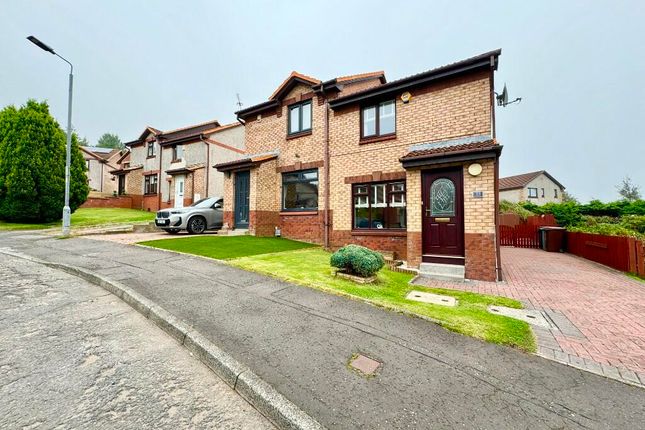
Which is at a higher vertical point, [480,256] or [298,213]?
[298,213]

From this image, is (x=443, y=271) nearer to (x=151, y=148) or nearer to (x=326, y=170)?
(x=326, y=170)

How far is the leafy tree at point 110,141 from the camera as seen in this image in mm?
76238

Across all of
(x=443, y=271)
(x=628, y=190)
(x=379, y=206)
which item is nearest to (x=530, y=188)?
(x=628, y=190)

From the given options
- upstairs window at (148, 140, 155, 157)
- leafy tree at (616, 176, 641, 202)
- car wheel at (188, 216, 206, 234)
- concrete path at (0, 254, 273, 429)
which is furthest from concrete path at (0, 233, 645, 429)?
leafy tree at (616, 176, 641, 202)

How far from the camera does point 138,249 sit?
9102mm

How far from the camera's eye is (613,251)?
9609mm

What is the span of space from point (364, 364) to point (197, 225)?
12.7m

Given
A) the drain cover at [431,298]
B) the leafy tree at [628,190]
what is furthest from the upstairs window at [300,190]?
the leafy tree at [628,190]

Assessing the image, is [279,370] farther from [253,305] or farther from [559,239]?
[559,239]

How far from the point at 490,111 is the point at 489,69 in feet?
4.15

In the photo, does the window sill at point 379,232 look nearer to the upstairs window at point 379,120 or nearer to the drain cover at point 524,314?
the upstairs window at point 379,120

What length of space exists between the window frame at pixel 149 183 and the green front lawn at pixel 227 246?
17.7m

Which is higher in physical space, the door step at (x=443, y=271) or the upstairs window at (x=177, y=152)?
the upstairs window at (x=177, y=152)

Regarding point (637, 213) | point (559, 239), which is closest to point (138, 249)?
point (559, 239)
